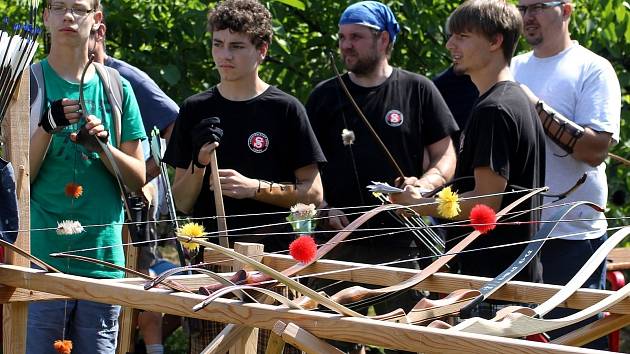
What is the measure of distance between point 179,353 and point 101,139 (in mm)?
3239

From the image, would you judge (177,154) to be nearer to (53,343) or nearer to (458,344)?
(53,343)

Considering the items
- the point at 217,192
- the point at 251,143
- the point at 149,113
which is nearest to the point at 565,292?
the point at 217,192

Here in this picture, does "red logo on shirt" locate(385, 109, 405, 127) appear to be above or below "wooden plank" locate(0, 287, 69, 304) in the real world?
above

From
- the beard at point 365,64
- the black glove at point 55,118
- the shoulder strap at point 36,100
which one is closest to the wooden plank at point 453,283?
the black glove at point 55,118

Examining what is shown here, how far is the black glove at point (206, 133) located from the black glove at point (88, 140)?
0.36 meters

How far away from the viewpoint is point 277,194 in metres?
4.56

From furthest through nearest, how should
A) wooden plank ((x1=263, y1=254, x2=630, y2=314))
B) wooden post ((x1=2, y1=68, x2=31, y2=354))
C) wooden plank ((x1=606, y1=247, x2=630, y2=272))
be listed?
wooden plank ((x1=606, y1=247, x2=630, y2=272)) → wooden post ((x1=2, y1=68, x2=31, y2=354)) → wooden plank ((x1=263, y1=254, x2=630, y2=314))

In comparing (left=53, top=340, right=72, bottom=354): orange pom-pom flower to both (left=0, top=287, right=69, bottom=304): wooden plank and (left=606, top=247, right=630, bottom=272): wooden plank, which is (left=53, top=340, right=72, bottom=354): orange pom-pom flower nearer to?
(left=0, top=287, right=69, bottom=304): wooden plank

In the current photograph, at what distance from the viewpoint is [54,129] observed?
4059mm

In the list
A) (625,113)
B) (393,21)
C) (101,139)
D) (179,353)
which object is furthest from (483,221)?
(179,353)

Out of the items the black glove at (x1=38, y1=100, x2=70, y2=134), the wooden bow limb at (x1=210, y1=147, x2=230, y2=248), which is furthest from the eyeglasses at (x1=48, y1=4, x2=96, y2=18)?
the wooden bow limb at (x1=210, y1=147, x2=230, y2=248)

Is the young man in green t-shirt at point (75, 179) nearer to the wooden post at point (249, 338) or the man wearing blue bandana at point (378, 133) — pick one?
the wooden post at point (249, 338)

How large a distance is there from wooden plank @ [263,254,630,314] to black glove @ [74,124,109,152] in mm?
731

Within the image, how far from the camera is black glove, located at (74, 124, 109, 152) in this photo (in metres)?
4.09
